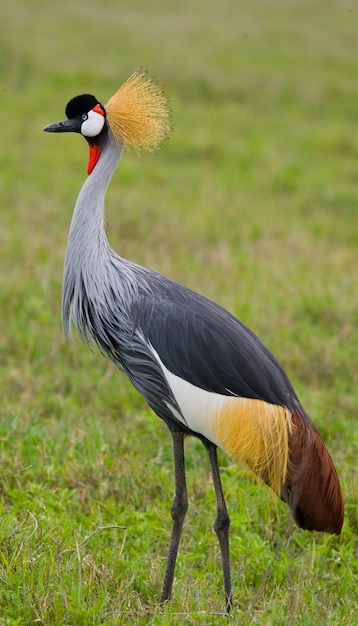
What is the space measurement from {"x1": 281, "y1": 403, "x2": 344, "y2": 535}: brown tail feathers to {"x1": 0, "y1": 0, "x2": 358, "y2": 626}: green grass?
11 cm

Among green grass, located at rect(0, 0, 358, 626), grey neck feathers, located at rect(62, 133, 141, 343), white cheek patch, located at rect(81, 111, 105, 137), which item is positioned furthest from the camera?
white cheek patch, located at rect(81, 111, 105, 137)

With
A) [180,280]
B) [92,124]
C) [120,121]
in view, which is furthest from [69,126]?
[180,280]

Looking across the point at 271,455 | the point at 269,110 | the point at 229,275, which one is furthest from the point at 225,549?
the point at 269,110

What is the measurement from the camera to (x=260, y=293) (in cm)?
622

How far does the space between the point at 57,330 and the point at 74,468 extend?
1774mm

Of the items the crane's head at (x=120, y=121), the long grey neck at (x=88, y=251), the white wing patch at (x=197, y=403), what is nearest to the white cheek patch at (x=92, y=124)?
the crane's head at (x=120, y=121)

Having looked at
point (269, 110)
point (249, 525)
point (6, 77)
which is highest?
point (6, 77)

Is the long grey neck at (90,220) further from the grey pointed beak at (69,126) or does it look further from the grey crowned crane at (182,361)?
the grey pointed beak at (69,126)

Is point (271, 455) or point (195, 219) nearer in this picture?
point (271, 455)

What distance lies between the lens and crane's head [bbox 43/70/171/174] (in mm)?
3262

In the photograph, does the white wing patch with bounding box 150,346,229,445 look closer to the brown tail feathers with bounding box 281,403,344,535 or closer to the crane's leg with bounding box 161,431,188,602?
the crane's leg with bounding box 161,431,188,602

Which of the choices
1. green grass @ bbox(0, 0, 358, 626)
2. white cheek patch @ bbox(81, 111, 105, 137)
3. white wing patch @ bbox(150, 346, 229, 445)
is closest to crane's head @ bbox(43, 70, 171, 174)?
white cheek patch @ bbox(81, 111, 105, 137)

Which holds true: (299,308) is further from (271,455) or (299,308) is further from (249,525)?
(271,455)

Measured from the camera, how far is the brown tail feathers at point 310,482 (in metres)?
2.99
